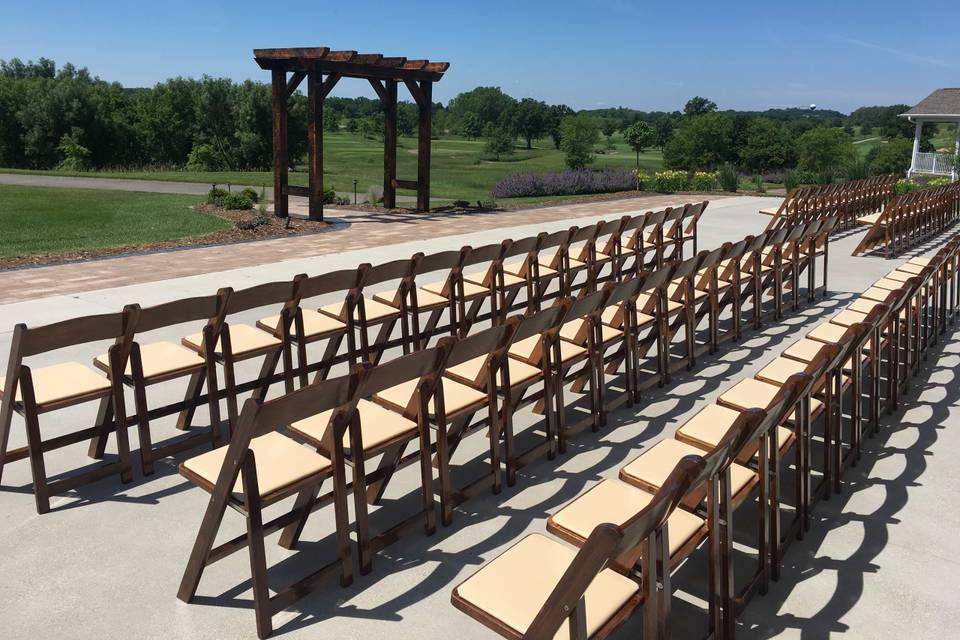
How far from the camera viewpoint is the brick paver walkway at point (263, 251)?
8789mm

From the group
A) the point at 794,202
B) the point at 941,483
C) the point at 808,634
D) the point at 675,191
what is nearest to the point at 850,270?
the point at 794,202

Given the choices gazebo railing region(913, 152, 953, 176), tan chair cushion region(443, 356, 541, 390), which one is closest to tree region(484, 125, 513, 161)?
gazebo railing region(913, 152, 953, 176)

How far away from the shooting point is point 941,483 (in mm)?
3859

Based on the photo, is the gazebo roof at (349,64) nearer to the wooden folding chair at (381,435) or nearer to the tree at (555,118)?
the wooden folding chair at (381,435)

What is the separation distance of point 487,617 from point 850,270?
9.07 m

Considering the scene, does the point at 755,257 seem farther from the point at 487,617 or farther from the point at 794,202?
the point at 794,202

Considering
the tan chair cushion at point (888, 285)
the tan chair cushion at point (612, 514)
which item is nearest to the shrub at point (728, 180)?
the tan chair cushion at point (888, 285)

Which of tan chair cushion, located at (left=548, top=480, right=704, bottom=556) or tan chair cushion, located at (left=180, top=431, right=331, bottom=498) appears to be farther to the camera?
tan chair cushion, located at (left=180, top=431, right=331, bottom=498)

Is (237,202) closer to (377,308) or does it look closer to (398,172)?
(377,308)

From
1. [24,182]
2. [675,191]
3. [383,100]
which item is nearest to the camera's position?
[383,100]

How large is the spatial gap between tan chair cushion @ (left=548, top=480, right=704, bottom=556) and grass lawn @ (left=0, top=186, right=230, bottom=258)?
10399 mm

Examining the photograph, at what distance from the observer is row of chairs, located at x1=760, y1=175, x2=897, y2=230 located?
12.8 m

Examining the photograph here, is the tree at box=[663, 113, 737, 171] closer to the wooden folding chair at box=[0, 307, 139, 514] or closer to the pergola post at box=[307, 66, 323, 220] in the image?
the pergola post at box=[307, 66, 323, 220]

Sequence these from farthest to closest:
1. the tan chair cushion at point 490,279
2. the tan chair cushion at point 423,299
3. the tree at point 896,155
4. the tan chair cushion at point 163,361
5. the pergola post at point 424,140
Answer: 1. the tree at point 896,155
2. the pergola post at point 424,140
3. the tan chair cushion at point 490,279
4. the tan chair cushion at point 423,299
5. the tan chair cushion at point 163,361
